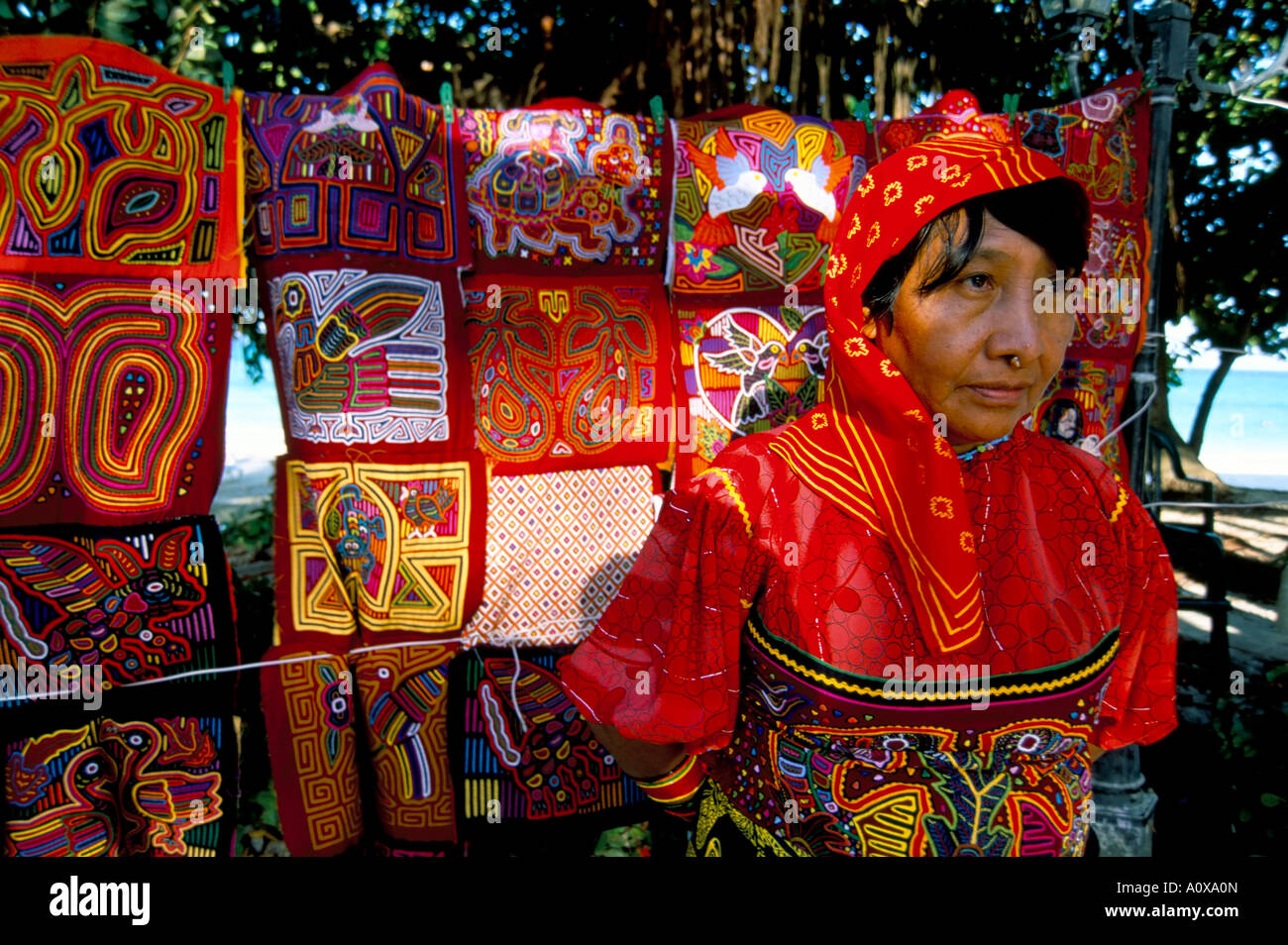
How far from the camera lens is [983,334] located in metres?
1.09

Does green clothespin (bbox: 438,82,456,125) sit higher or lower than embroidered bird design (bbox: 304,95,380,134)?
higher

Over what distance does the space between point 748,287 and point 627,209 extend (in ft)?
1.34

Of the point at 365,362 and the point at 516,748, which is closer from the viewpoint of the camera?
the point at 365,362

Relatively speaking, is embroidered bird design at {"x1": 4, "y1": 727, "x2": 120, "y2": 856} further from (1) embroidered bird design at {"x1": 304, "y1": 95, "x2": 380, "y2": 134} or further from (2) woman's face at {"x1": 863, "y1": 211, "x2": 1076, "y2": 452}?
(2) woman's face at {"x1": 863, "y1": 211, "x2": 1076, "y2": 452}

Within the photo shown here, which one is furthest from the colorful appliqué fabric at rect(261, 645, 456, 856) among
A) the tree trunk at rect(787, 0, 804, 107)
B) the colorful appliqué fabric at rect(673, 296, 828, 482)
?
the tree trunk at rect(787, 0, 804, 107)

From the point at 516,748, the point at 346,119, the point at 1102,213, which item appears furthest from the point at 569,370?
the point at 1102,213

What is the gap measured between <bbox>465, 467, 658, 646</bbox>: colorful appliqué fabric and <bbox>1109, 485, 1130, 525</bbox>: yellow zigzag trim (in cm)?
121

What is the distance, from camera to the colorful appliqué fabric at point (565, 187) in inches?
82.4

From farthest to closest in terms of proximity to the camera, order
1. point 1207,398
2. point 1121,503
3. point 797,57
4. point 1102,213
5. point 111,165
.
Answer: point 1207,398
point 797,57
point 1102,213
point 111,165
point 1121,503

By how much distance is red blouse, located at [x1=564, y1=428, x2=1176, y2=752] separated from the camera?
3.70 feet

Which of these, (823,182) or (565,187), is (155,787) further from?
(823,182)

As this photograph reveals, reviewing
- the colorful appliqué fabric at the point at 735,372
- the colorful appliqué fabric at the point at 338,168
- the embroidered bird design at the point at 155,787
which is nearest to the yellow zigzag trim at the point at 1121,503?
the colorful appliqué fabric at the point at 735,372

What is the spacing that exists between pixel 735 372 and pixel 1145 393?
4.11ft

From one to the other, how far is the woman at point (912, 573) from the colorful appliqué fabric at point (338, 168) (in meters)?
1.24
